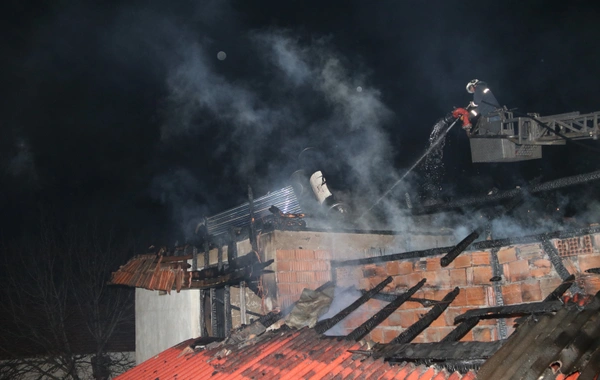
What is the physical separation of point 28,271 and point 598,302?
2615 centimetres

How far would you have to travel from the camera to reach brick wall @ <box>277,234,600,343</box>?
485cm

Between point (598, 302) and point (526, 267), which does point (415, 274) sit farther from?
point (598, 302)

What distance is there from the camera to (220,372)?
19.1 feet

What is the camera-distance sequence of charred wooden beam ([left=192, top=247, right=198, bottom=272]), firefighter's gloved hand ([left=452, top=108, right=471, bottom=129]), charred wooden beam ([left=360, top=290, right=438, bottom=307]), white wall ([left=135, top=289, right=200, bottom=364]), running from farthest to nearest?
white wall ([left=135, top=289, right=200, bottom=364]) → charred wooden beam ([left=192, top=247, right=198, bottom=272]) → firefighter's gloved hand ([left=452, top=108, right=471, bottom=129]) → charred wooden beam ([left=360, top=290, right=438, bottom=307])

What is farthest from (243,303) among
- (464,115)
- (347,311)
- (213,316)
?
(464,115)

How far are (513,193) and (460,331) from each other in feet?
11.9

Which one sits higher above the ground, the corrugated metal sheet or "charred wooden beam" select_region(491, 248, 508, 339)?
the corrugated metal sheet

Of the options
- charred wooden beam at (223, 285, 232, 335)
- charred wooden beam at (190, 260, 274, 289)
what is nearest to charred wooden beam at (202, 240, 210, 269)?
charred wooden beam at (223, 285, 232, 335)

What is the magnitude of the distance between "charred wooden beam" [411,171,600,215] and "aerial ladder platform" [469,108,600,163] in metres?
1.79

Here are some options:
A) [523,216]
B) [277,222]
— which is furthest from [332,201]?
[523,216]

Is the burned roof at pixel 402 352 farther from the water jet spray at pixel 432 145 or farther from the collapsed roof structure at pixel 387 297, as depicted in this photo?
the water jet spray at pixel 432 145

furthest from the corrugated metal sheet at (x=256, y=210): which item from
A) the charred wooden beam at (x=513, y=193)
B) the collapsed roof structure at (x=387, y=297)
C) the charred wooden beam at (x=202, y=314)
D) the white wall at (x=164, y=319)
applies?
the charred wooden beam at (x=513, y=193)

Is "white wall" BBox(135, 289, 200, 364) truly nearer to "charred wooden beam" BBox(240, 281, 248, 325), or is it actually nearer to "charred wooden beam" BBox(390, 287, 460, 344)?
"charred wooden beam" BBox(240, 281, 248, 325)

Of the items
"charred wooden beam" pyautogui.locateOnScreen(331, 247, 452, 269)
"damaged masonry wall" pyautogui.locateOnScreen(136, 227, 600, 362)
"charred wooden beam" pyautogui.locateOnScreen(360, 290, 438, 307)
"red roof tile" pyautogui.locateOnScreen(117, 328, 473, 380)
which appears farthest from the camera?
"charred wooden beam" pyautogui.locateOnScreen(331, 247, 452, 269)
